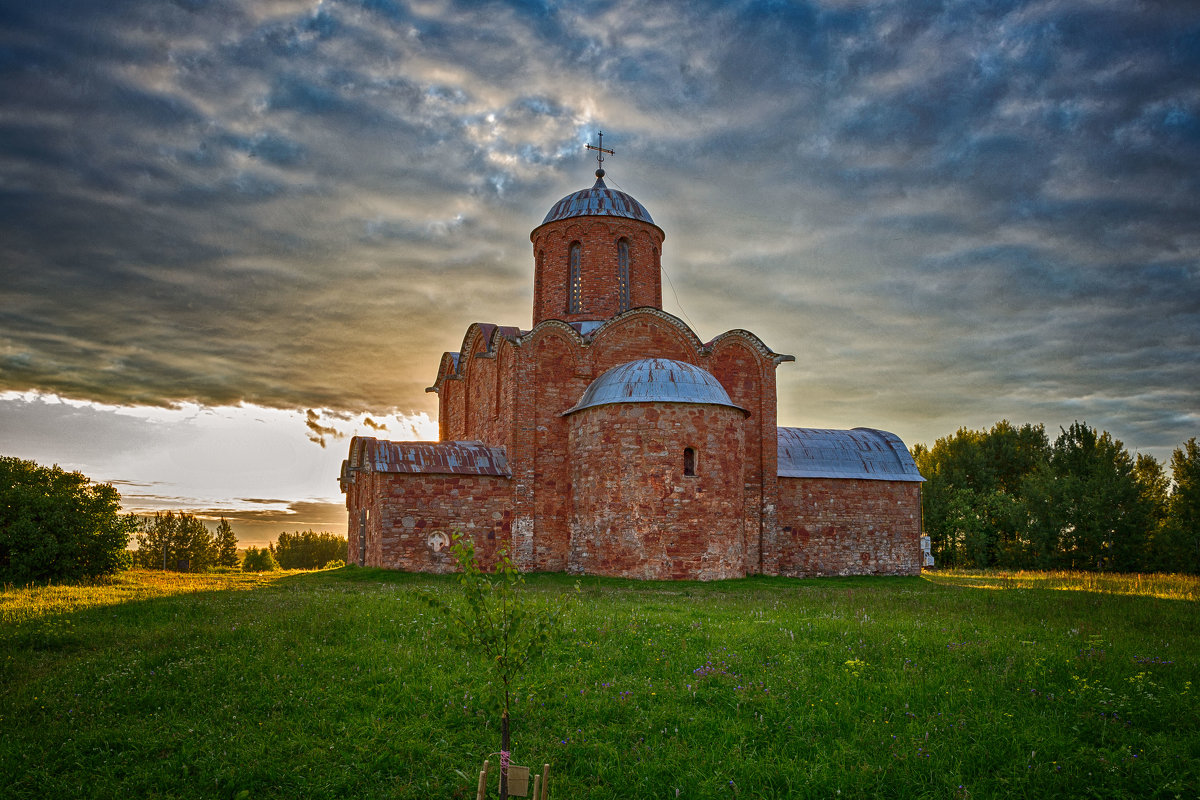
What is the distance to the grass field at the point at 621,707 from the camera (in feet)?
21.2

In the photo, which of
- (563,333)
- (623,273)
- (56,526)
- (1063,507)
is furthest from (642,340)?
(1063,507)

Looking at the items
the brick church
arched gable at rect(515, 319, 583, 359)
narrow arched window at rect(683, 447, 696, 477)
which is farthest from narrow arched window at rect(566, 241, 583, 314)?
narrow arched window at rect(683, 447, 696, 477)

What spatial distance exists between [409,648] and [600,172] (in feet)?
67.3

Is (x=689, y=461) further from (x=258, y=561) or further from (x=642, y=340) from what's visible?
(x=258, y=561)

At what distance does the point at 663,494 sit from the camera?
19.1m

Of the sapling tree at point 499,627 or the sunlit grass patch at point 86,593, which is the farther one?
the sunlit grass patch at point 86,593

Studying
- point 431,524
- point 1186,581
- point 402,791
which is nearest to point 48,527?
point 431,524

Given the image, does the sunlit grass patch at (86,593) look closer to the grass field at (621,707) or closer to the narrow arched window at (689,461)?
the grass field at (621,707)

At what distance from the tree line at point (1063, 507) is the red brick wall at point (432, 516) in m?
26.6

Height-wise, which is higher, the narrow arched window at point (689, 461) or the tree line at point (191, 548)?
the narrow arched window at point (689, 461)

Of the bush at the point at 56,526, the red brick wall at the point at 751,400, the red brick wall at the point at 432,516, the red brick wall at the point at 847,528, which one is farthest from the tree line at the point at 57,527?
the red brick wall at the point at 847,528

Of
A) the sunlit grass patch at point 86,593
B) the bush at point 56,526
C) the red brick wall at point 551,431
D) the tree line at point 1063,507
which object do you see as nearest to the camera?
the sunlit grass patch at point 86,593

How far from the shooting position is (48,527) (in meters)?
17.5

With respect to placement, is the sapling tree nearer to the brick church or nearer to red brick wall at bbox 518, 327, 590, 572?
the brick church
